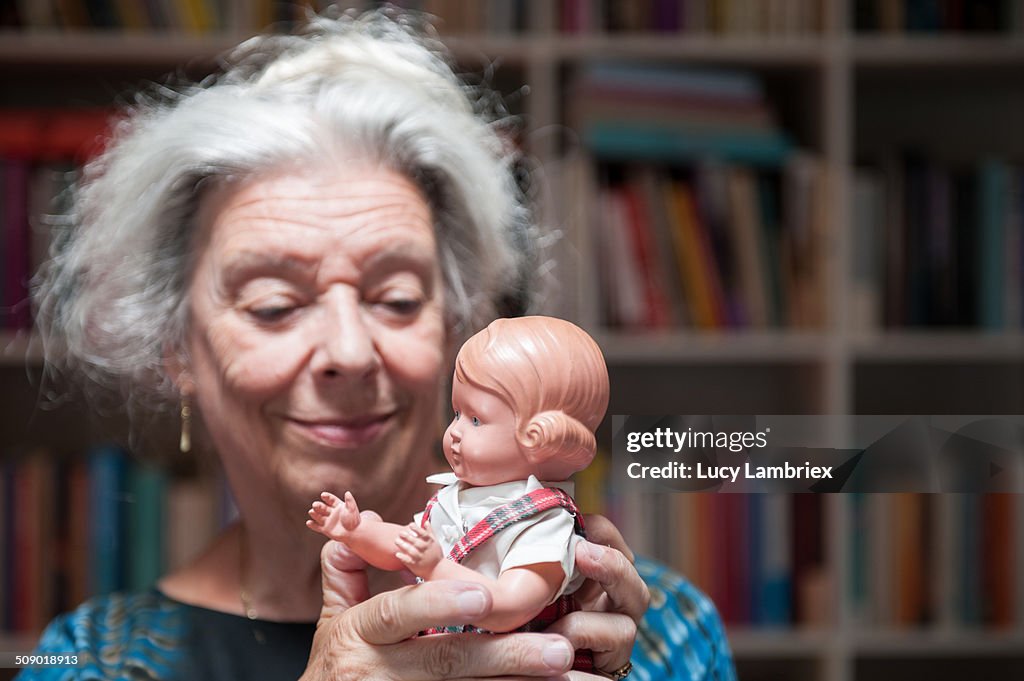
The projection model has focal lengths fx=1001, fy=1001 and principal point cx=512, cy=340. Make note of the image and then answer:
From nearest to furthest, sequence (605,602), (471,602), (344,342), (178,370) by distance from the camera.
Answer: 1. (471,602)
2. (605,602)
3. (344,342)
4. (178,370)

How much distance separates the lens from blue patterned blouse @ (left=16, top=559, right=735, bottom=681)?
927 mm

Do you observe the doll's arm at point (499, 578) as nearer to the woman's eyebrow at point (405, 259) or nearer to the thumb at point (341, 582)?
the thumb at point (341, 582)

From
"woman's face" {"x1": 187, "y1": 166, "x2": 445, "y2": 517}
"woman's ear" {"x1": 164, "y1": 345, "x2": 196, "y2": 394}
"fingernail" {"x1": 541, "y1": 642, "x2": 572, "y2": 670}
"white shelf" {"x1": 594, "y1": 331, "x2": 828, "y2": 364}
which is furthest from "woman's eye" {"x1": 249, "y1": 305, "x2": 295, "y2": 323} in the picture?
"white shelf" {"x1": 594, "y1": 331, "x2": 828, "y2": 364}

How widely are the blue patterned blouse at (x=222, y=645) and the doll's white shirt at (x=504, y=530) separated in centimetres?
37

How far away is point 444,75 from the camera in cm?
98

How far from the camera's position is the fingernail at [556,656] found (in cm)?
→ 58

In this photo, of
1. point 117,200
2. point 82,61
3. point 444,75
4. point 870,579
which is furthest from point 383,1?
point 870,579

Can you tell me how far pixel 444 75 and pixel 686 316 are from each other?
88cm

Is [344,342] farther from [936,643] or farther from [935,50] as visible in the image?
[935,50]

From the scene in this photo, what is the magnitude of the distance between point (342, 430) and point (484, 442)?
Result: 233 millimetres

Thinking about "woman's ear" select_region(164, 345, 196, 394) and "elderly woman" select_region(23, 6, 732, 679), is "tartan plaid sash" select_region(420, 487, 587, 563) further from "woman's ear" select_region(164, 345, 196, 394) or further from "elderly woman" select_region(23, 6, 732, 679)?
"woman's ear" select_region(164, 345, 196, 394)

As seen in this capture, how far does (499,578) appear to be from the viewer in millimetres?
563

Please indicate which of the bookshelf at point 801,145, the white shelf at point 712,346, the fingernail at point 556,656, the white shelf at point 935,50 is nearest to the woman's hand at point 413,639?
the fingernail at point 556,656

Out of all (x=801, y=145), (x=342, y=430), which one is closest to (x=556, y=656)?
(x=342, y=430)
